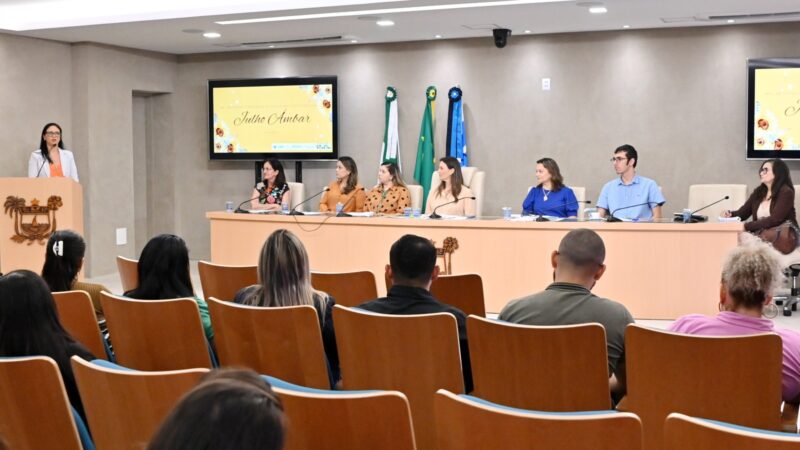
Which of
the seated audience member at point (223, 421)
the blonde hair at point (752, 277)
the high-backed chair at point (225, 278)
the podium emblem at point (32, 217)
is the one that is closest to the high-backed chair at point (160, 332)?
the high-backed chair at point (225, 278)

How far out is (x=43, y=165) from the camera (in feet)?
29.8

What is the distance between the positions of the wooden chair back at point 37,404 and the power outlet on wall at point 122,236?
28.5 feet

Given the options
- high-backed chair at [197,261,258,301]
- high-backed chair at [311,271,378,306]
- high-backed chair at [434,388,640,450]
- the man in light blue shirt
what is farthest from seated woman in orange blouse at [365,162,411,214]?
high-backed chair at [434,388,640,450]

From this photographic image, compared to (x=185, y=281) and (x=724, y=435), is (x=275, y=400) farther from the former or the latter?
(x=185, y=281)

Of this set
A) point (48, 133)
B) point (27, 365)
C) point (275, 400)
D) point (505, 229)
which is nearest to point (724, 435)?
point (275, 400)

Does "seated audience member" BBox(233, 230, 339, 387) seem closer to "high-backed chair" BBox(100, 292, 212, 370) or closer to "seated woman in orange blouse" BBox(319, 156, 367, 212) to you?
"high-backed chair" BBox(100, 292, 212, 370)

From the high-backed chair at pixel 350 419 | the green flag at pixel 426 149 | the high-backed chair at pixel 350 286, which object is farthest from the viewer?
the green flag at pixel 426 149

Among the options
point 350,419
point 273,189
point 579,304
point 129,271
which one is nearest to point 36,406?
point 350,419

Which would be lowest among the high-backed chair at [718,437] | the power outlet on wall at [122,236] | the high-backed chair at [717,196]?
the power outlet on wall at [122,236]

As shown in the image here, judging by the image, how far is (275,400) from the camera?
3.82ft

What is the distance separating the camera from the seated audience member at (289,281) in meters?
3.52

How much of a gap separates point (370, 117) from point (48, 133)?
3.54m

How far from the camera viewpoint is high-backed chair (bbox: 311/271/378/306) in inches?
174

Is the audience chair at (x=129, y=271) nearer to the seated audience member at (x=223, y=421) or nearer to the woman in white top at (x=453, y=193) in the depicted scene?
the woman in white top at (x=453, y=193)
